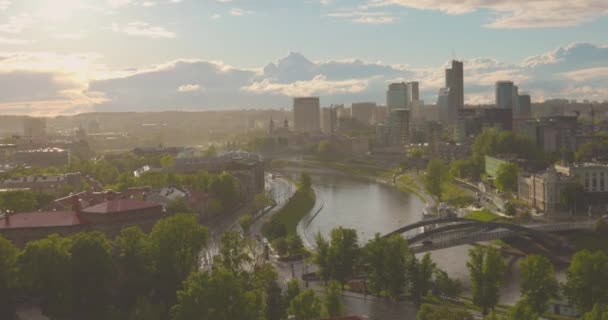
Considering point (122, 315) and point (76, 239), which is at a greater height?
point (76, 239)

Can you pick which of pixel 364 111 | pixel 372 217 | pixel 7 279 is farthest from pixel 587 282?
pixel 364 111

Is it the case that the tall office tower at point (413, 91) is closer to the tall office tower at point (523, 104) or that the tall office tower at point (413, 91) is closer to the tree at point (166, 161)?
the tall office tower at point (523, 104)

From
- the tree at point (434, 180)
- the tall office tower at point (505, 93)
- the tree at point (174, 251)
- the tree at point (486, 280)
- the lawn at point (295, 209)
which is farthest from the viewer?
the tall office tower at point (505, 93)

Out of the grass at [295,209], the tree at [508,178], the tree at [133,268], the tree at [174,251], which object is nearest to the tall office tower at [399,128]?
the grass at [295,209]

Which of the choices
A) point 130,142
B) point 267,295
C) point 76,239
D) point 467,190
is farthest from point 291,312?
point 130,142

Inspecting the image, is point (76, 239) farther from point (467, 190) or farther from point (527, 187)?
point (467, 190)

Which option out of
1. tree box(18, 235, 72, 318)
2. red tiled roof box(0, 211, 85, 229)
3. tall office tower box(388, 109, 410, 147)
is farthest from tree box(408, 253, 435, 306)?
tall office tower box(388, 109, 410, 147)

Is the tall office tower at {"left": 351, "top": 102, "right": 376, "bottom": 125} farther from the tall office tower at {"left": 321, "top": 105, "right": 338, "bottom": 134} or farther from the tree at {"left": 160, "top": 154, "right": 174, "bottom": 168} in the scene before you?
the tree at {"left": 160, "top": 154, "right": 174, "bottom": 168}
